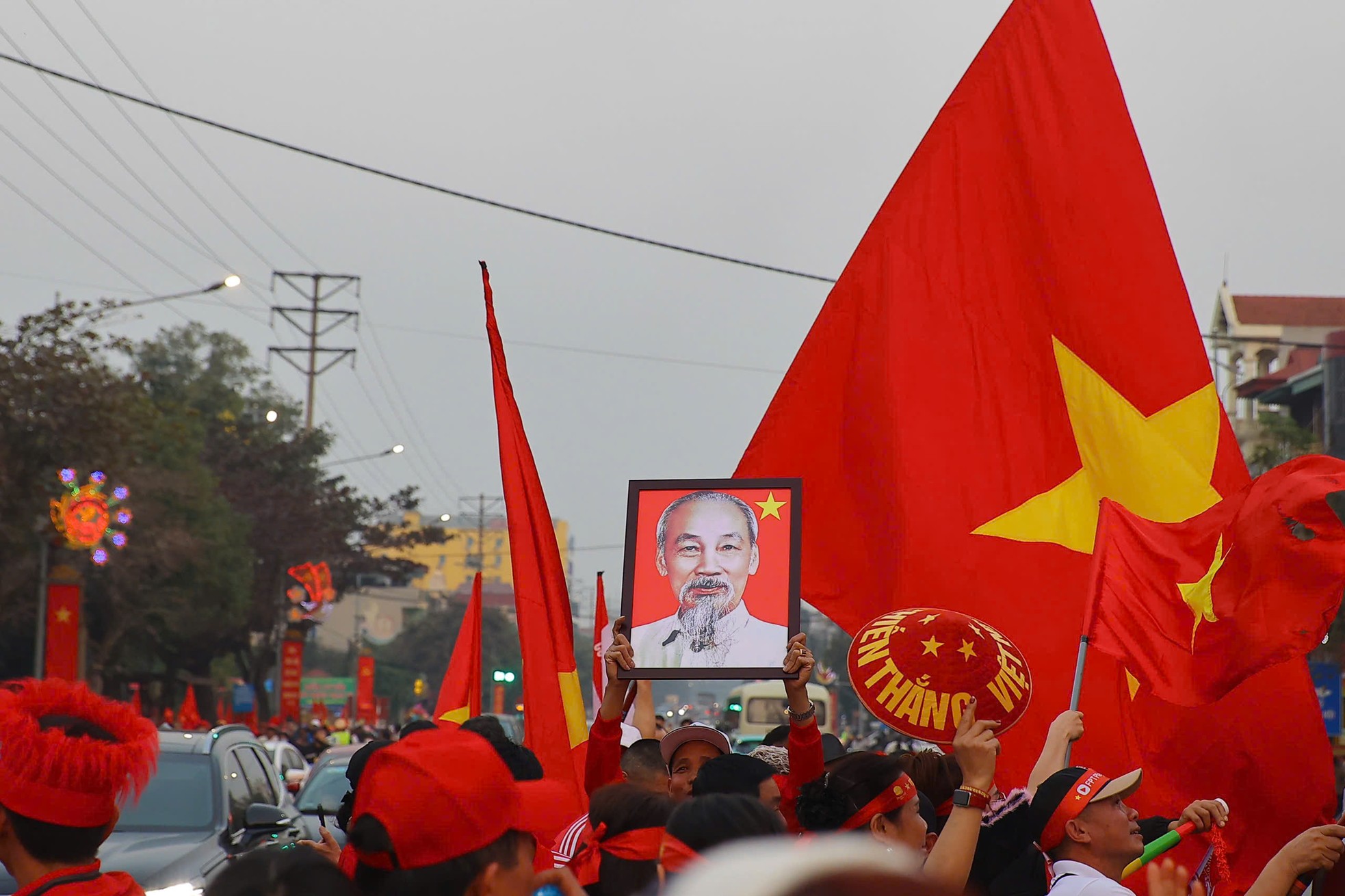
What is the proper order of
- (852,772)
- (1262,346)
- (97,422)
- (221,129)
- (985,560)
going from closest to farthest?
(852,772)
(985,560)
(221,129)
(97,422)
(1262,346)

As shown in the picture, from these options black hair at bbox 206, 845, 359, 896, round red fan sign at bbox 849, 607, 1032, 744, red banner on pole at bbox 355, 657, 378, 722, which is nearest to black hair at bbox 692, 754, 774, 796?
round red fan sign at bbox 849, 607, 1032, 744

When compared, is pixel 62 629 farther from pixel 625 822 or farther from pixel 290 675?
pixel 625 822

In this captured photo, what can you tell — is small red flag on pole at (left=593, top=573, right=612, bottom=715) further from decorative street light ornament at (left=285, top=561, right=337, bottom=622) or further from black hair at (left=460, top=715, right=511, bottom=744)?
decorative street light ornament at (left=285, top=561, right=337, bottom=622)

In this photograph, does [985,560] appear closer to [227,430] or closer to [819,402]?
[819,402]

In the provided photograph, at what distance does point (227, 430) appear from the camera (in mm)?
52844

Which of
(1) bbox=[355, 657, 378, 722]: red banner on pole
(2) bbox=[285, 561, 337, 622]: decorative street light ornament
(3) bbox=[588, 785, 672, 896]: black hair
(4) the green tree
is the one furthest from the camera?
(1) bbox=[355, 657, 378, 722]: red banner on pole

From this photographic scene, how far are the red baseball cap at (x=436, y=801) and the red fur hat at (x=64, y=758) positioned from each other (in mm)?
942

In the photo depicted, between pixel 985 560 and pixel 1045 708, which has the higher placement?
pixel 985 560

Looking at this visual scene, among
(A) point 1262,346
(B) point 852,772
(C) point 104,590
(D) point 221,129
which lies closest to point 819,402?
(B) point 852,772

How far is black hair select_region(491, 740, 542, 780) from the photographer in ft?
13.6

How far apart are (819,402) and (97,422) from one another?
23.3 m

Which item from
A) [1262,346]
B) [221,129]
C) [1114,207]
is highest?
[1262,346]

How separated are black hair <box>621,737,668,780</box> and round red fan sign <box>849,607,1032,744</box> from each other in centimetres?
81

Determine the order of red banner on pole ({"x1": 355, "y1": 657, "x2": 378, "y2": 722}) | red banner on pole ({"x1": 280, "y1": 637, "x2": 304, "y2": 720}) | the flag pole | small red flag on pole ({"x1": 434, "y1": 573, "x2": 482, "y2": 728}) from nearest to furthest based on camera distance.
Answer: the flag pole < small red flag on pole ({"x1": 434, "y1": 573, "x2": 482, "y2": 728}) < red banner on pole ({"x1": 280, "y1": 637, "x2": 304, "y2": 720}) < red banner on pole ({"x1": 355, "y1": 657, "x2": 378, "y2": 722})
